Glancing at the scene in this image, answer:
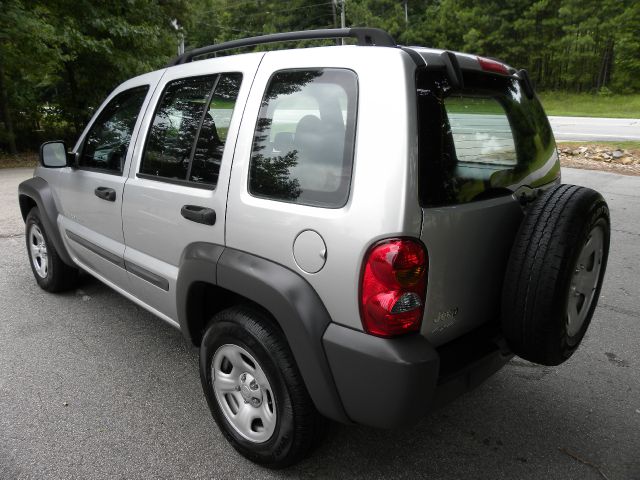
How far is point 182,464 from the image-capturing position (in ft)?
7.77

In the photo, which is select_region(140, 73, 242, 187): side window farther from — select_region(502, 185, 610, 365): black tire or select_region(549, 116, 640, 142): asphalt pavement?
select_region(549, 116, 640, 142): asphalt pavement

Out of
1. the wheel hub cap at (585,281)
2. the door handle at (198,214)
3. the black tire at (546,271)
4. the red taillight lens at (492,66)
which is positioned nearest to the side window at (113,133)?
the door handle at (198,214)

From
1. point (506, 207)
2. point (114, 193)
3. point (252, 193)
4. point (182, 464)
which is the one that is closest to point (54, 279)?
point (114, 193)

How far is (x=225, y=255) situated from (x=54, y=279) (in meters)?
2.70

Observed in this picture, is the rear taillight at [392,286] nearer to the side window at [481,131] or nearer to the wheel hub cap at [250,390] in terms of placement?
the side window at [481,131]

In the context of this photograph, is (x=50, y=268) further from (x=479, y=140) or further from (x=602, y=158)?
(x=602, y=158)

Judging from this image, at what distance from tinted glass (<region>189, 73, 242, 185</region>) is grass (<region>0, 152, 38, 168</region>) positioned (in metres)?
12.6

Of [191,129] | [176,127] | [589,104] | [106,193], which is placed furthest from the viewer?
[589,104]

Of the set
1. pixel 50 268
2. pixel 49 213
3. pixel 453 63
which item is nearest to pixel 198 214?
pixel 453 63

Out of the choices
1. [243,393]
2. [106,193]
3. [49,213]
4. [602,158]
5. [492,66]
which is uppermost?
[492,66]

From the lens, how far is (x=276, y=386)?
2.13m

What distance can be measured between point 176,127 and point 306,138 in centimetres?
98

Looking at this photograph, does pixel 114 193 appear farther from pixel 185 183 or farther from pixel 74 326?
pixel 74 326

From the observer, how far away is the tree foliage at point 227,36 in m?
12.7
